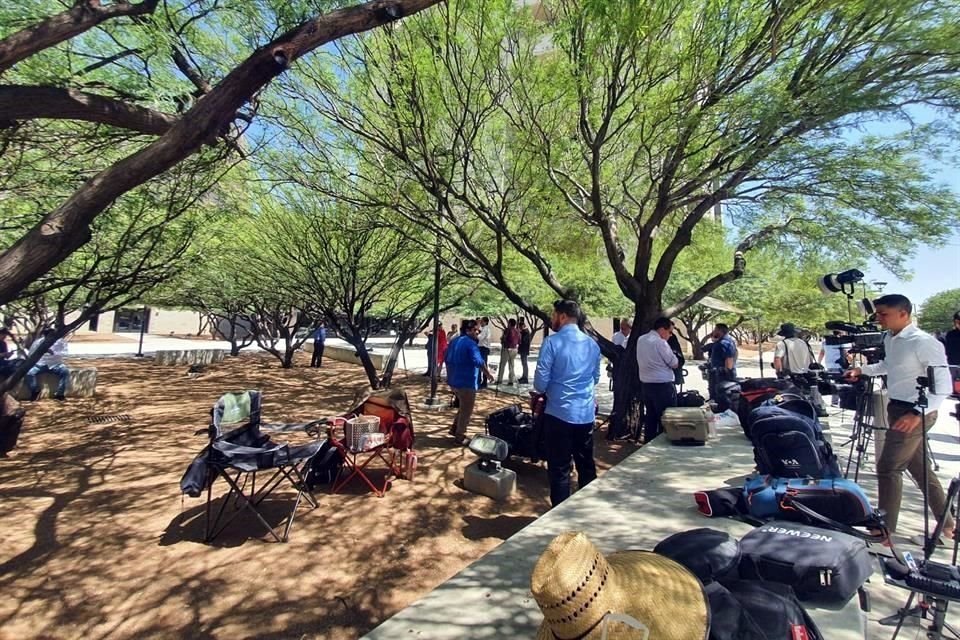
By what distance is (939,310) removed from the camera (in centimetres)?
6266

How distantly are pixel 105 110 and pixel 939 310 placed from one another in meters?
88.9

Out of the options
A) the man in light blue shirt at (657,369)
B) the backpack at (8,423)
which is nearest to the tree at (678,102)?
the man in light blue shirt at (657,369)

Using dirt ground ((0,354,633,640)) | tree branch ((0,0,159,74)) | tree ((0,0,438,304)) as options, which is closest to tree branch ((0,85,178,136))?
tree ((0,0,438,304))

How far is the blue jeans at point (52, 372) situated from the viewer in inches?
413

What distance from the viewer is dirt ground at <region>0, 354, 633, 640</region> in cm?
307

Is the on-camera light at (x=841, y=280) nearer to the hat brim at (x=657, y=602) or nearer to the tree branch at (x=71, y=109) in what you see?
the hat brim at (x=657, y=602)

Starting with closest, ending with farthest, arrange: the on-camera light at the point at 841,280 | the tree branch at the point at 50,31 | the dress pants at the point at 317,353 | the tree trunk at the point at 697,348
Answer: the tree branch at the point at 50,31
the on-camera light at the point at 841,280
the dress pants at the point at 317,353
the tree trunk at the point at 697,348

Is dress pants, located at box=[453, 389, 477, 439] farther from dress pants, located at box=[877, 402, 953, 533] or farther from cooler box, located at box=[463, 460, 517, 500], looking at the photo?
dress pants, located at box=[877, 402, 953, 533]

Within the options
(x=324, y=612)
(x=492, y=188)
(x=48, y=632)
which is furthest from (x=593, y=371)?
(x=492, y=188)

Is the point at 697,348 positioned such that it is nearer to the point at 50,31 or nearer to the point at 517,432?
the point at 517,432

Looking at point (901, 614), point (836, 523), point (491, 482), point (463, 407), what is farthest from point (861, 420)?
point (463, 407)

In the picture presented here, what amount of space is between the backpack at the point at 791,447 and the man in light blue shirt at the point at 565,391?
1.37 meters

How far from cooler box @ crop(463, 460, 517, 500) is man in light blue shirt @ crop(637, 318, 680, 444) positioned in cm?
277

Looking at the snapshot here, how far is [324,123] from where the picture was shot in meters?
7.79
